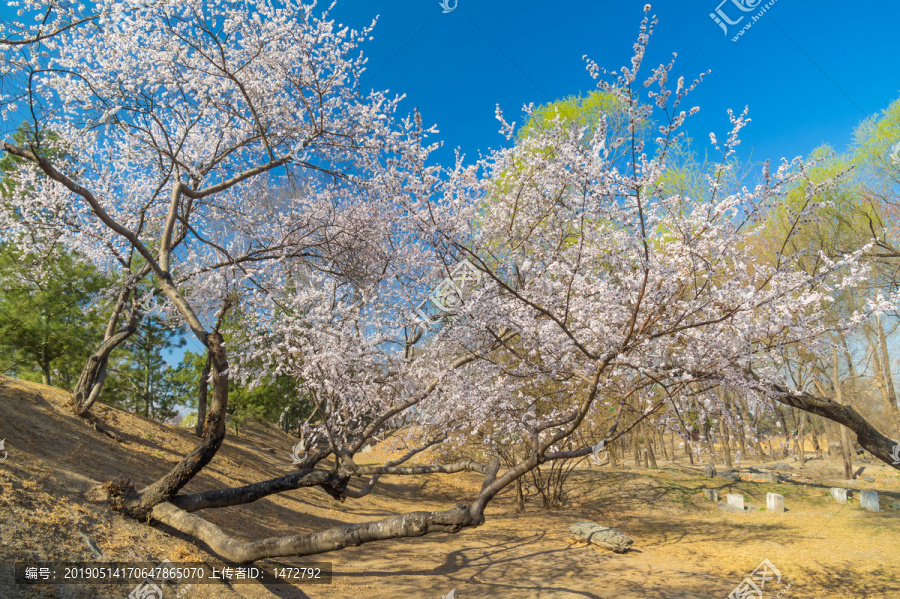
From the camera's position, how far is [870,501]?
12.4m

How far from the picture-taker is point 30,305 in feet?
35.2

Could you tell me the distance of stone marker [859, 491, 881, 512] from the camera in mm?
12281

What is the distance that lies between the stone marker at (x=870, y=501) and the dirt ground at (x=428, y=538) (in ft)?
1.05

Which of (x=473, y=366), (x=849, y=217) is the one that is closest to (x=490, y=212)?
(x=473, y=366)

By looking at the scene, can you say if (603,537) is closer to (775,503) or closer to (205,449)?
(775,503)

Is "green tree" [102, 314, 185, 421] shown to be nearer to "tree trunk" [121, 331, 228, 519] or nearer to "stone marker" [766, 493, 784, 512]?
"tree trunk" [121, 331, 228, 519]

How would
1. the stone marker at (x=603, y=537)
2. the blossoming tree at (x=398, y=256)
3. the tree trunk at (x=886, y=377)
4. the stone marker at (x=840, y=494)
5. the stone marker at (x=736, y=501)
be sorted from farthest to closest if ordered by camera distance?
the tree trunk at (x=886, y=377) → the stone marker at (x=840, y=494) → the stone marker at (x=736, y=501) → the stone marker at (x=603, y=537) → the blossoming tree at (x=398, y=256)

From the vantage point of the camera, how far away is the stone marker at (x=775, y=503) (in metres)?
12.8

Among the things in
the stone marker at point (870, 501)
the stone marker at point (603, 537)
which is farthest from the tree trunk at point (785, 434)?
the stone marker at point (603, 537)

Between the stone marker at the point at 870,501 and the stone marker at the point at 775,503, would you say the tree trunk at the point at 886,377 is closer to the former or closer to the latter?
the stone marker at the point at 870,501

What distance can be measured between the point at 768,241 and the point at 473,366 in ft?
47.1

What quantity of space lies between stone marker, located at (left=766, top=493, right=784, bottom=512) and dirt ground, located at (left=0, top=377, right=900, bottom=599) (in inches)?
15.9

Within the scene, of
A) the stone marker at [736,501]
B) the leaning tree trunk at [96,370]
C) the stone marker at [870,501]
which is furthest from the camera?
the stone marker at [736,501]

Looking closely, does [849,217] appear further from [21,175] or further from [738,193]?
[21,175]
